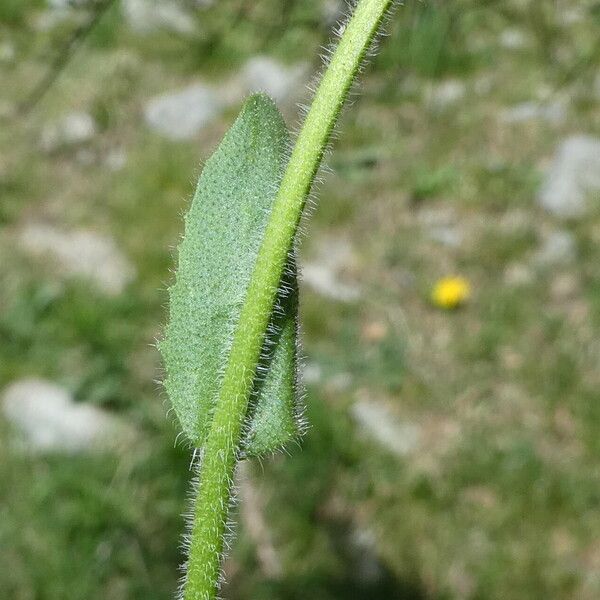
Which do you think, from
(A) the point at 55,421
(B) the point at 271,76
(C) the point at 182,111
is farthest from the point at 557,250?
(A) the point at 55,421

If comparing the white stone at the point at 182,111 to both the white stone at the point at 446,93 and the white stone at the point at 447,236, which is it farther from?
the white stone at the point at 447,236

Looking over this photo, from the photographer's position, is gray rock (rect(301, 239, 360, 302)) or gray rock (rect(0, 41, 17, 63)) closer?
gray rock (rect(301, 239, 360, 302))

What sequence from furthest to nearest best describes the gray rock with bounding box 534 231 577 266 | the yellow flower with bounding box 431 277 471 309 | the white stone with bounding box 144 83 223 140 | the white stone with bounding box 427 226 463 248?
the white stone with bounding box 144 83 223 140 < the white stone with bounding box 427 226 463 248 < the gray rock with bounding box 534 231 577 266 < the yellow flower with bounding box 431 277 471 309

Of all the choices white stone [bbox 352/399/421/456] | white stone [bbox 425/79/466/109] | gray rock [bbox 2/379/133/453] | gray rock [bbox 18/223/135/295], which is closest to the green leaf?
gray rock [bbox 2/379/133/453]

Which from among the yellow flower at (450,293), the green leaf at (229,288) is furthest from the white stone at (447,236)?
the green leaf at (229,288)

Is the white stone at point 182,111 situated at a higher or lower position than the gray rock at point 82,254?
higher

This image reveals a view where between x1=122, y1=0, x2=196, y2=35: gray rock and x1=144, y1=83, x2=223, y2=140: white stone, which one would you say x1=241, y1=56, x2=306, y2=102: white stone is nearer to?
x1=144, y1=83, x2=223, y2=140: white stone
